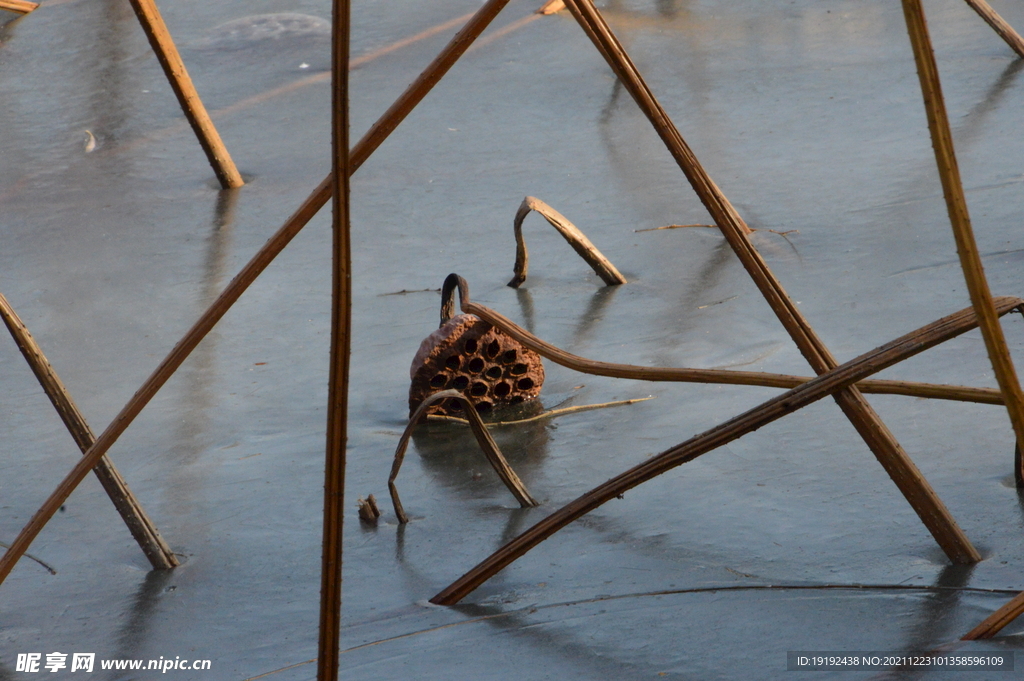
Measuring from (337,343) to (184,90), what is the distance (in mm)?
3075

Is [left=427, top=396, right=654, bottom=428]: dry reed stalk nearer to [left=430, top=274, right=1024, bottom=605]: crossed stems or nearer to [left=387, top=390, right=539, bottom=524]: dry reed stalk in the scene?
[left=387, top=390, right=539, bottom=524]: dry reed stalk

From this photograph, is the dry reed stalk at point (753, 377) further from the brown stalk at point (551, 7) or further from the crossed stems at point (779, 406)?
the brown stalk at point (551, 7)

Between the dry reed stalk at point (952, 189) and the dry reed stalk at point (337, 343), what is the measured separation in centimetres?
44

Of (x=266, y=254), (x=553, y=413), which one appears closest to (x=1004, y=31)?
(x=553, y=413)

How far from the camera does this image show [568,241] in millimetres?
2908

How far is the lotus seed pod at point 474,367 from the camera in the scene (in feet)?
7.64

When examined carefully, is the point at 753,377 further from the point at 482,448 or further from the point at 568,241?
the point at 568,241

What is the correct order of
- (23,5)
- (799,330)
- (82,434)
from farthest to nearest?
(23,5)
(82,434)
(799,330)

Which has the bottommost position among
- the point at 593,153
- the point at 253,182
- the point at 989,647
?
the point at 253,182

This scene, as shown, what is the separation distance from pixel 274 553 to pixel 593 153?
2.36 meters

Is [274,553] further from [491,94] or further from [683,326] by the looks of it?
[491,94]

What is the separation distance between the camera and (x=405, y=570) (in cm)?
182

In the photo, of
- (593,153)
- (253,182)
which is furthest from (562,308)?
(253,182)

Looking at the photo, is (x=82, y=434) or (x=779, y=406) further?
(x=82, y=434)
